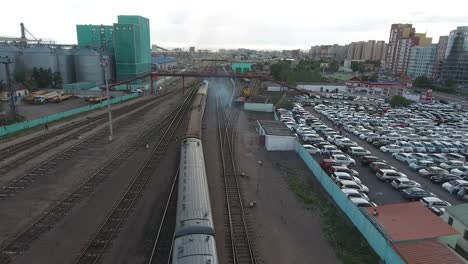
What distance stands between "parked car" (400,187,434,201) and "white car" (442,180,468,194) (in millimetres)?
2362

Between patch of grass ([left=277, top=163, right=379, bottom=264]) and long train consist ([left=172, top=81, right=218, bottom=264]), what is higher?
long train consist ([left=172, top=81, right=218, bottom=264])

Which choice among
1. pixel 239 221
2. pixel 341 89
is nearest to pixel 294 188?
pixel 239 221

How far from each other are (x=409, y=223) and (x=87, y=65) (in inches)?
2694

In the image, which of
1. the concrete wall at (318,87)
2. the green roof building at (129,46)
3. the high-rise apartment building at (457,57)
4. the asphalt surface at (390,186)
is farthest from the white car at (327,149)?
the high-rise apartment building at (457,57)

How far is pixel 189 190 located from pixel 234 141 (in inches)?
643

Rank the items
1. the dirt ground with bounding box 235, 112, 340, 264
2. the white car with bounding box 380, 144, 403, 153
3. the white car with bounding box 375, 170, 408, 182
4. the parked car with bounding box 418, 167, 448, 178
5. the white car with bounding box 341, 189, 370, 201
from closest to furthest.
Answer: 1. the dirt ground with bounding box 235, 112, 340, 264
2. the white car with bounding box 341, 189, 370, 201
3. the white car with bounding box 375, 170, 408, 182
4. the parked car with bounding box 418, 167, 448, 178
5. the white car with bounding box 380, 144, 403, 153

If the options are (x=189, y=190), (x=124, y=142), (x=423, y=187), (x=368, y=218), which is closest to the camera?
(x=189, y=190)

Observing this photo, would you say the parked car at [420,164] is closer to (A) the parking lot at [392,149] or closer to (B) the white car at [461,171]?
(A) the parking lot at [392,149]

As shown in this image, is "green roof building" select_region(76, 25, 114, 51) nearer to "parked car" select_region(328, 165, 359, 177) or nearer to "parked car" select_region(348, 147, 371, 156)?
"parked car" select_region(348, 147, 371, 156)

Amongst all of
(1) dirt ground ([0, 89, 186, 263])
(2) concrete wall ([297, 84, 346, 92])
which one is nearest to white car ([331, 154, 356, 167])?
(1) dirt ground ([0, 89, 186, 263])

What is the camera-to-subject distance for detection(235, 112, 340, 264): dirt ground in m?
13.3

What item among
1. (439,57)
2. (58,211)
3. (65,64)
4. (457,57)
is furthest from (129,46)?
(439,57)

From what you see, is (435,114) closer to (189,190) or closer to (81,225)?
(189,190)

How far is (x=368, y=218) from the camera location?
14.1 meters
